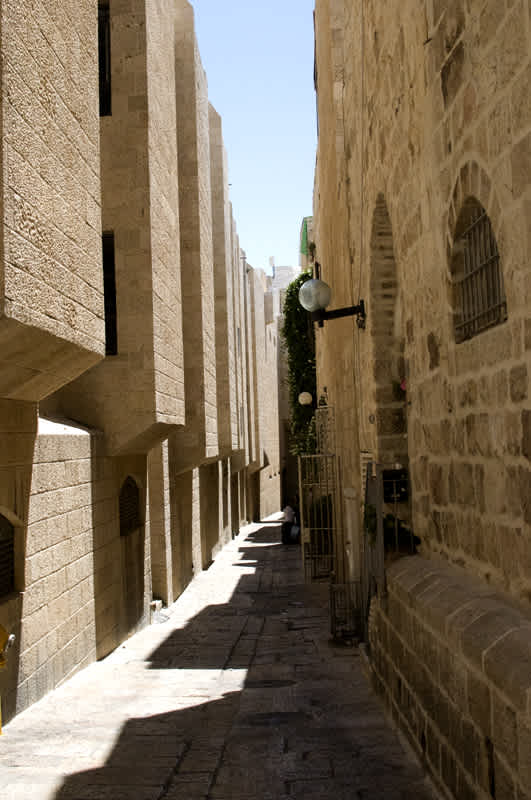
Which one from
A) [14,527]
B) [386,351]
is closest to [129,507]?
[14,527]

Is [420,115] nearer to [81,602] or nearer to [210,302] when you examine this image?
[81,602]

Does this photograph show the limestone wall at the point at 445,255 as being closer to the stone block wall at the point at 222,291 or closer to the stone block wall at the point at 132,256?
the stone block wall at the point at 132,256

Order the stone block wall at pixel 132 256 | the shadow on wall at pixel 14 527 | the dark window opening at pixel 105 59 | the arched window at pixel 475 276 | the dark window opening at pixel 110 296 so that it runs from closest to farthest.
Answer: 1. the arched window at pixel 475 276
2. the shadow on wall at pixel 14 527
3. the stone block wall at pixel 132 256
4. the dark window opening at pixel 110 296
5. the dark window opening at pixel 105 59

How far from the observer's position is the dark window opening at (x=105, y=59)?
1033 cm

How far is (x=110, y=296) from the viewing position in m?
10.2

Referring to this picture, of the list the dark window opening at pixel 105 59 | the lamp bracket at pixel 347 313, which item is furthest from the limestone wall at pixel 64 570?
the dark window opening at pixel 105 59

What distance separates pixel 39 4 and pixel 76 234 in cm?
159

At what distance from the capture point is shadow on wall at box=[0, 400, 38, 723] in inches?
247

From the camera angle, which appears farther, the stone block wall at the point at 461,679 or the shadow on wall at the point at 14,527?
the shadow on wall at the point at 14,527

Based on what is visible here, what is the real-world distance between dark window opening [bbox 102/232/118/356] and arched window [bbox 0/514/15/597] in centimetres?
372

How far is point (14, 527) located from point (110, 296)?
4146 mm

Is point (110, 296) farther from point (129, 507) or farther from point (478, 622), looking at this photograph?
point (478, 622)

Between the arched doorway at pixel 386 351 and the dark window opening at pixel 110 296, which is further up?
the dark window opening at pixel 110 296

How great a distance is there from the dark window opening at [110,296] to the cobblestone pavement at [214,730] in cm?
363
